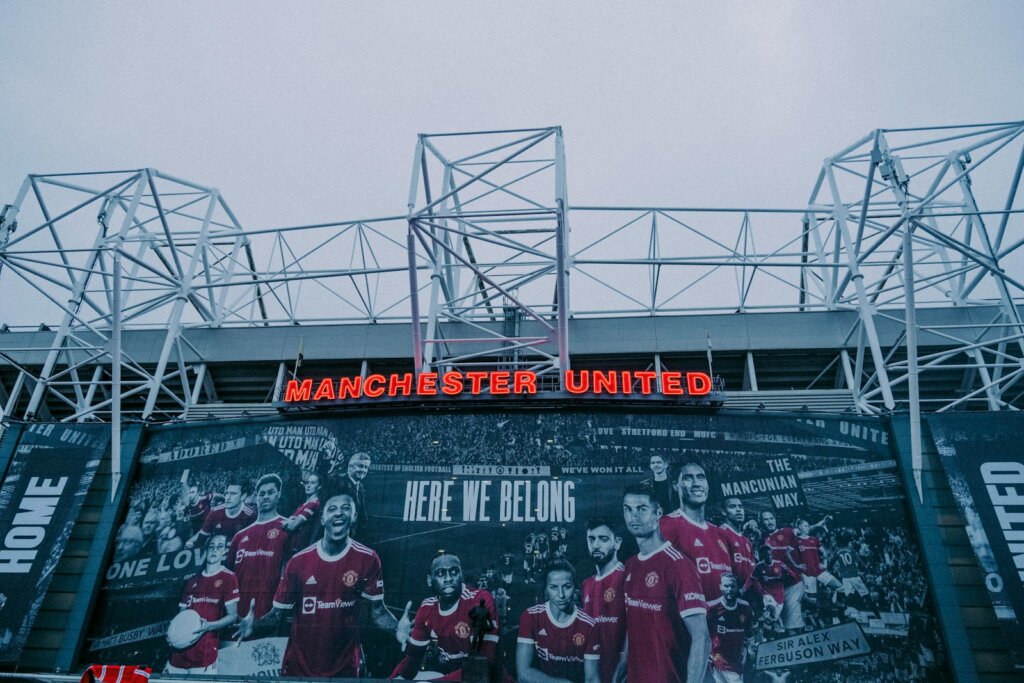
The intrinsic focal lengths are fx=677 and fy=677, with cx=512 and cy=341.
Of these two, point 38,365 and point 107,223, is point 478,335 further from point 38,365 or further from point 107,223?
point 38,365

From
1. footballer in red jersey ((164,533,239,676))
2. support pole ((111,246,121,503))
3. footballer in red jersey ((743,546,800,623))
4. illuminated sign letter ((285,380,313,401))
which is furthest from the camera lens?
illuminated sign letter ((285,380,313,401))

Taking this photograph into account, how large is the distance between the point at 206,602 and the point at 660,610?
16.3 m

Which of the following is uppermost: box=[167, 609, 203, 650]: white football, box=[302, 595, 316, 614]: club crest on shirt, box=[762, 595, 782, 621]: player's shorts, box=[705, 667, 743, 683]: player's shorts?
box=[762, 595, 782, 621]: player's shorts

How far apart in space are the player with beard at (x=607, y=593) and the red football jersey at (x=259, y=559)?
11357mm

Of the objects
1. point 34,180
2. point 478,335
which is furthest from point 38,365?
point 478,335

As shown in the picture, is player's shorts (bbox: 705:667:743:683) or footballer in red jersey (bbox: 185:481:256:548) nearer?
player's shorts (bbox: 705:667:743:683)

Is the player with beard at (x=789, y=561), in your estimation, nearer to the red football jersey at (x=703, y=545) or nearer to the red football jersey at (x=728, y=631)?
the red football jersey at (x=728, y=631)

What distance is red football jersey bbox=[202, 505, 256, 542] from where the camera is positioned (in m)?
26.0

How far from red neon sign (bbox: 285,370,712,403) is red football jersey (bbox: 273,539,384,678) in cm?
615

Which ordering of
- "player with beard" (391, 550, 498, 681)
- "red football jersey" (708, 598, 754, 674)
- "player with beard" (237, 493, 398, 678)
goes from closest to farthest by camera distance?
"red football jersey" (708, 598, 754, 674) < "player with beard" (391, 550, 498, 681) < "player with beard" (237, 493, 398, 678)

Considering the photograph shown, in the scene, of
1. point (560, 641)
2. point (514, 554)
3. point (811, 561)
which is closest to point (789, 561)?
point (811, 561)

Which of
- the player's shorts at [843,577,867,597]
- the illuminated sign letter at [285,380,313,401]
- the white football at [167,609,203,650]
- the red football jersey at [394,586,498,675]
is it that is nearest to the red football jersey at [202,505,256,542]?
the white football at [167,609,203,650]

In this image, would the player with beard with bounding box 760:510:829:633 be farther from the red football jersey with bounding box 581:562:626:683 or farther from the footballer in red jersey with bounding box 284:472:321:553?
the footballer in red jersey with bounding box 284:472:321:553

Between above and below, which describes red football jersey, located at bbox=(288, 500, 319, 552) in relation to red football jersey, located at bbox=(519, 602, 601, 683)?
above
